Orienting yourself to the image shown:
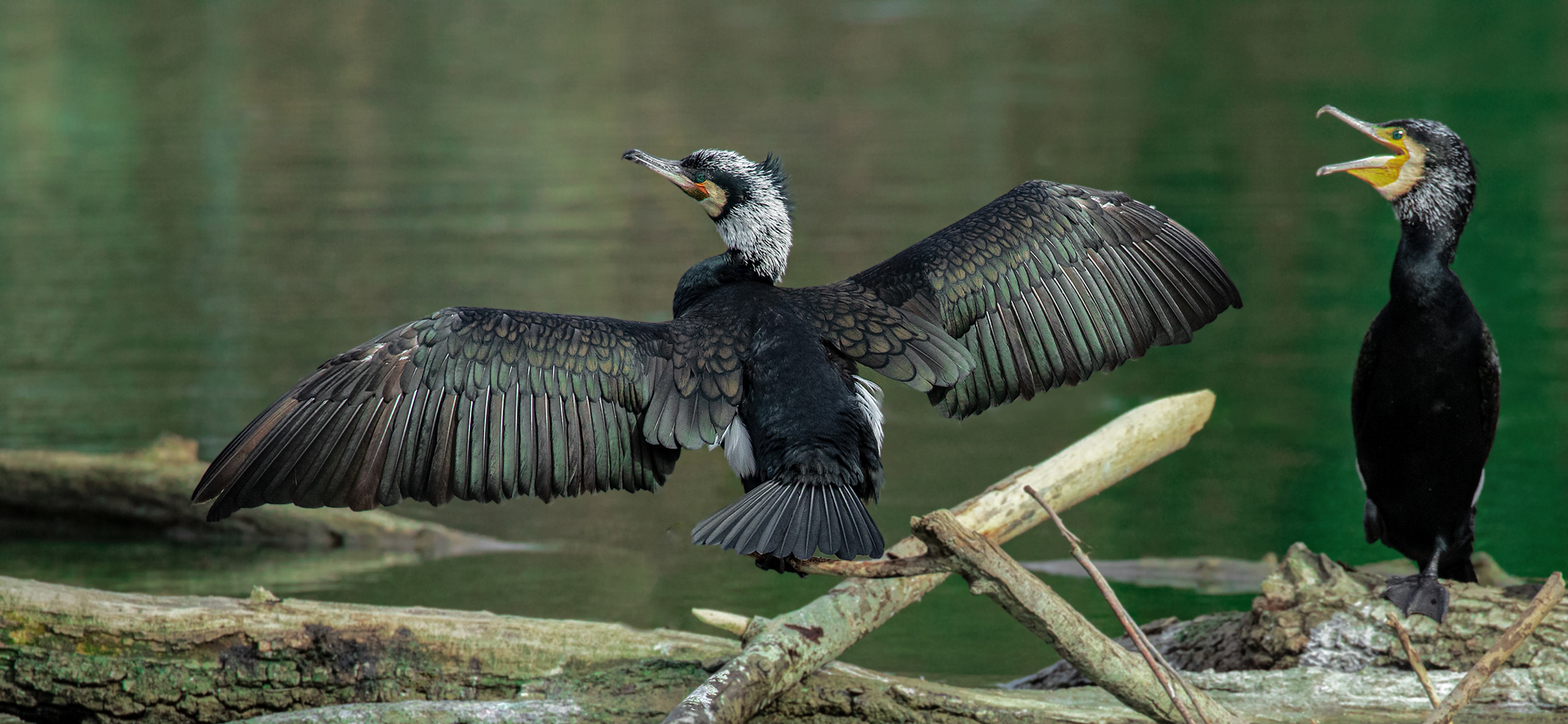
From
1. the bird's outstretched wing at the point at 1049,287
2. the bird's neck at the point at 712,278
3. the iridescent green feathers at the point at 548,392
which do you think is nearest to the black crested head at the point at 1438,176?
the bird's outstretched wing at the point at 1049,287

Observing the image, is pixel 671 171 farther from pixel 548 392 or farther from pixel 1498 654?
pixel 1498 654

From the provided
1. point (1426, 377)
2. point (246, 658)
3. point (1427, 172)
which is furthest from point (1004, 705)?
point (246, 658)

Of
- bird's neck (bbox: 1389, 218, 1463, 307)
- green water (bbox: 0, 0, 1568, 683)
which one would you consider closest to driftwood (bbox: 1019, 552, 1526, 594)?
green water (bbox: 0, 0, 1568, 683)

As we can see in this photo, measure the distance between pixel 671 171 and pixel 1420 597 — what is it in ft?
7.07

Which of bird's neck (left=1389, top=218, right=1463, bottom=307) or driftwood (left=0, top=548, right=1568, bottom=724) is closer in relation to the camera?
driftwood (left=0, top=548, right=1568, bottom=724)

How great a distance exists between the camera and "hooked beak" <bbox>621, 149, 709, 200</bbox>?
3963 millimetres

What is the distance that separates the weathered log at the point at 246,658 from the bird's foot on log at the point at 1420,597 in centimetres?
168

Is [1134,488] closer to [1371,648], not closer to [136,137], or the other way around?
[1371,648]

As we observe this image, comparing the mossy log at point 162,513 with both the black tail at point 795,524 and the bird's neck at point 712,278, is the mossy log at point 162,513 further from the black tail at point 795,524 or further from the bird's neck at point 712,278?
the black tail at point 795,524

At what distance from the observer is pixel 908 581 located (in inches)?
173

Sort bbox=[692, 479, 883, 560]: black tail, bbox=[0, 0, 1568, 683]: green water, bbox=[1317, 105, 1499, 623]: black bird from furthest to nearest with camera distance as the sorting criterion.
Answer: bbox=[0, 0, 1568, 683]: green water
bbox=[1317, 105, 1499, 623]: black bird
bbox=[692, 479, 883, 560]: black tail

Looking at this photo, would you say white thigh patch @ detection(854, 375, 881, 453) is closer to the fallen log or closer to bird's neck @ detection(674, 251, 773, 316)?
bird's neck @ detection(674, 251, 773, 316)

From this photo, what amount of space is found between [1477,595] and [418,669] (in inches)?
106

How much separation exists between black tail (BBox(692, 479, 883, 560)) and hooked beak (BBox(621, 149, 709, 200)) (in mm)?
850
